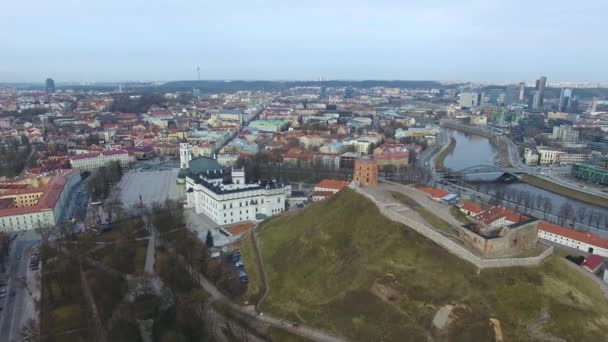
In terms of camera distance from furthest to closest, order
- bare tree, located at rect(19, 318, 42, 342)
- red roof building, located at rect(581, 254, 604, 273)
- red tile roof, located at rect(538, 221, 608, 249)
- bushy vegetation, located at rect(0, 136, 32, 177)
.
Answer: bushy vegetation, located at rect(0, 136, 32, 177)
red tile roof, located at rect(538, 221, 608, 249)
red roof building, located at rect(581, 254, 604, 273)
bare tree, located at rect(19, 318, 42, 342)

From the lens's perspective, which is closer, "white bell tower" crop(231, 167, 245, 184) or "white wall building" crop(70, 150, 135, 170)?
"white bell tower" crop(231, 167, 245, 184)

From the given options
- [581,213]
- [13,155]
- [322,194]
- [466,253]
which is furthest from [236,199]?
[13,155]

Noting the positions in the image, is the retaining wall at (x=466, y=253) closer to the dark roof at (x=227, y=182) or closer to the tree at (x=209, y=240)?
the tree at (x=209, y=240)

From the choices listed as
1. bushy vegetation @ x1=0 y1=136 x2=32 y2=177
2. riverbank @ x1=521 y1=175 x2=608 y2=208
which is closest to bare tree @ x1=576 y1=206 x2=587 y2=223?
riverbank @ x1=521 y1=175 x2=608 y2=208

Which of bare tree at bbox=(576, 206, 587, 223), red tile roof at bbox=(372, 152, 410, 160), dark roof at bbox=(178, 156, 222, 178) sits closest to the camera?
bare tree at bbox=(576, 206, 587, 223)

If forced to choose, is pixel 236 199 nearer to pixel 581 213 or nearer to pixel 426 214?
pixel 426 214

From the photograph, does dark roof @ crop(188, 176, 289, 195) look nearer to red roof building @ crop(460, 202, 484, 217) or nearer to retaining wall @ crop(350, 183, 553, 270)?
retaining wall @ crop(350, 183, 553, 270)

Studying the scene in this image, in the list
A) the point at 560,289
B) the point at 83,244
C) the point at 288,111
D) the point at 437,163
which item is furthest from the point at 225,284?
the point at 288,111
